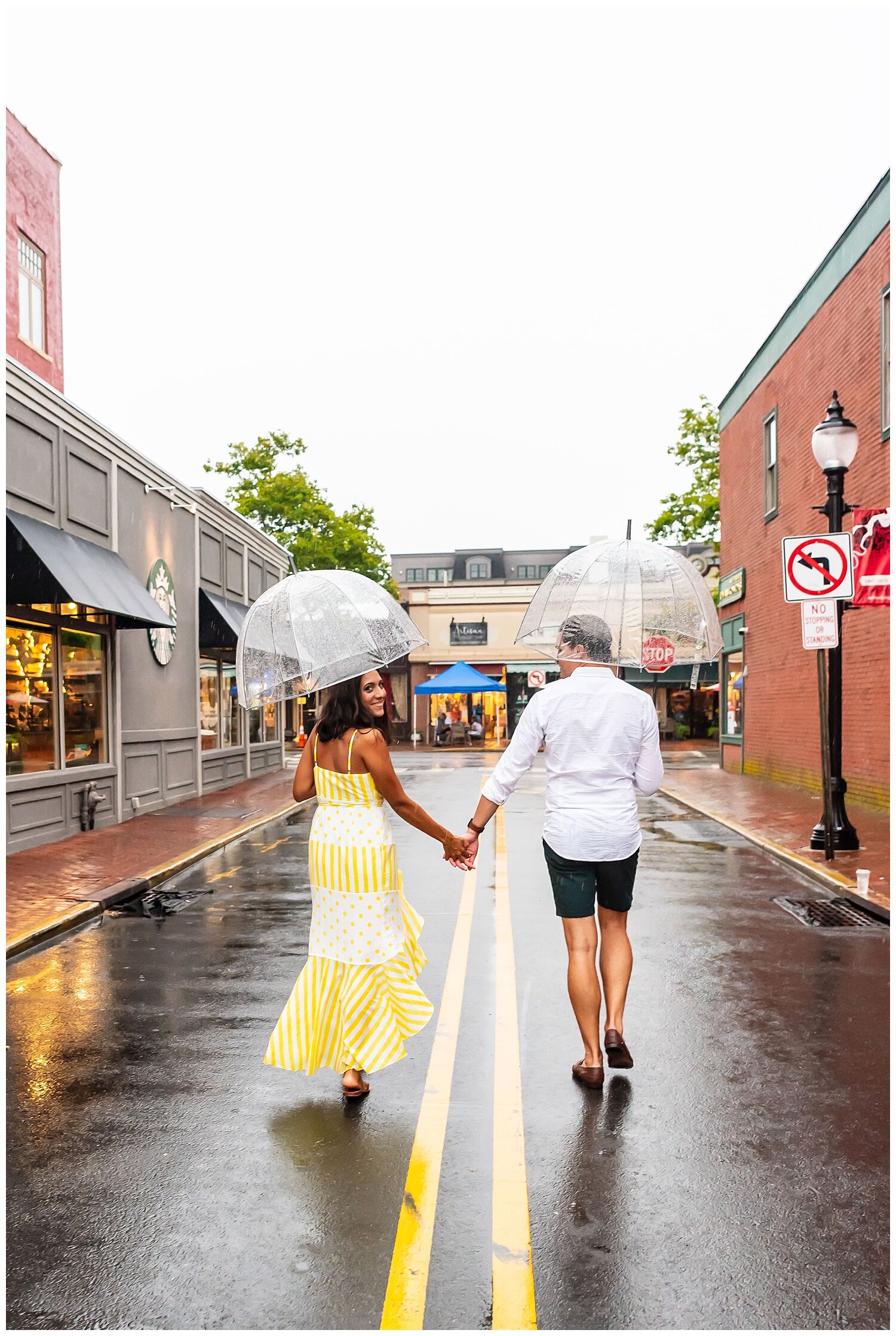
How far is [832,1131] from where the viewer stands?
413 cm

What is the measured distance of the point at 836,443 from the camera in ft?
36.1

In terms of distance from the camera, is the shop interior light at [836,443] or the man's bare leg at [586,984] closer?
the man's bare leg at [586,984]

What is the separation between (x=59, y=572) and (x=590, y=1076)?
28.5 ft

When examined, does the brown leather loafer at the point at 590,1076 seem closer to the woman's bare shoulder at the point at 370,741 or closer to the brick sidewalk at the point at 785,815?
the woman's bare shoulder at the point at 370,741

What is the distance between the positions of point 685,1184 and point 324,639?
8.74ft

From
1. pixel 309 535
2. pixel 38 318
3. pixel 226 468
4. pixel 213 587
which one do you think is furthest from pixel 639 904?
pixel 226 468

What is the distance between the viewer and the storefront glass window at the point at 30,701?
1144 centimetres

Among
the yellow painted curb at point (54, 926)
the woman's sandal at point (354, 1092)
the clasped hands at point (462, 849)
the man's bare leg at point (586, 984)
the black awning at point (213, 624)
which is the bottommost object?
the yellow painted curb at point (54, 926)

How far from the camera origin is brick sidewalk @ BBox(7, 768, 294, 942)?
867 centimetres

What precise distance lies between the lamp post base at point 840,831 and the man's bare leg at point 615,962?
6.68m

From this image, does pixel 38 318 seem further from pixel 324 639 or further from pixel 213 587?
pixel 324 639

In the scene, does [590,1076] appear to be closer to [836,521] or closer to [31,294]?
[836,521]

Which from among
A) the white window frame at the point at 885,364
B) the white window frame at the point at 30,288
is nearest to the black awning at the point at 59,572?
the white window frame at the point at 30,288

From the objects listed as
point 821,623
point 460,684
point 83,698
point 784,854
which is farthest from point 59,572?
point 460,684
